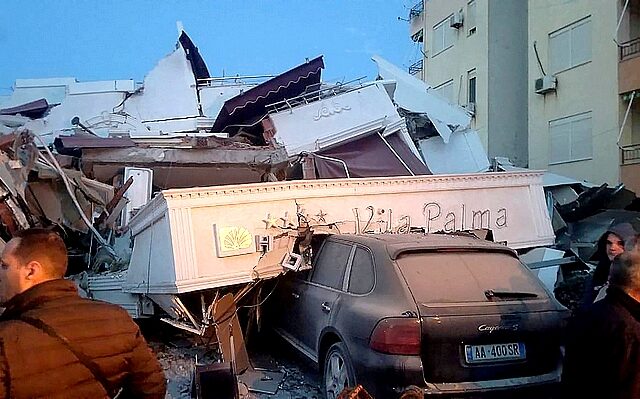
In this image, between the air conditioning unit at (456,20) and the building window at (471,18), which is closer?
the building window at (471,18)

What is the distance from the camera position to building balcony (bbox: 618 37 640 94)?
54.4 ft

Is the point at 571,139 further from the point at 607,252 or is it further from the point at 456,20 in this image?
the point at 607,252

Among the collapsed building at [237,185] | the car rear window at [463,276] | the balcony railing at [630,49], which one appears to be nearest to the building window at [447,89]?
the balcony railing at [630,49]

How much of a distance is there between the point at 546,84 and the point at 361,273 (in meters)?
16.8

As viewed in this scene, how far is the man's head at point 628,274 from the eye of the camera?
3.13 meters

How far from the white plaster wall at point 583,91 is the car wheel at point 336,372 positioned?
46.7ft

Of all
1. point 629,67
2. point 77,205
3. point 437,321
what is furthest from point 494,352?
point 629,67

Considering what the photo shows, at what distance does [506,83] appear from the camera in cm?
2530

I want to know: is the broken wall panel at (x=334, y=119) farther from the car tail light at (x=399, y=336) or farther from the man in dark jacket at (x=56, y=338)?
the man in dark jacket at (x=56, y=338)

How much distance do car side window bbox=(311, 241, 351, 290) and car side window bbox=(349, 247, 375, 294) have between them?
20cm

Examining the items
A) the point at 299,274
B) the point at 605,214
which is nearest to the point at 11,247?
the point at 299,274

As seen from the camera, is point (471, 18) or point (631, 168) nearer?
point (631, 168)

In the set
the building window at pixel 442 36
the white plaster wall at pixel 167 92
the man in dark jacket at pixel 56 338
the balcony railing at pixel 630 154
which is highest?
the building window at pixel 442 36

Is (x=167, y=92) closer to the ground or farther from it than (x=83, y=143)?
farther from it
